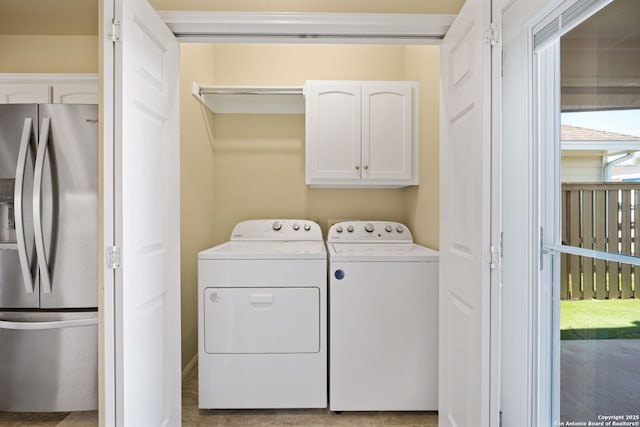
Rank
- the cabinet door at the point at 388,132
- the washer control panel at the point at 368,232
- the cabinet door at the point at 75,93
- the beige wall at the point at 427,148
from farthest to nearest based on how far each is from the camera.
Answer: the washer control panel at the point at 368,232, the cabinet door at the point at 388,132, the beige wall at the point at 427,148, the cabinet door at the point at 75,93

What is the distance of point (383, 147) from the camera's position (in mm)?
2684

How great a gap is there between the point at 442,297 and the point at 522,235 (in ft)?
1.68

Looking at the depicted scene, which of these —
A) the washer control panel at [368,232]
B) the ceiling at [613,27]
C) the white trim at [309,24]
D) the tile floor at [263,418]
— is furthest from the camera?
the washer control panel at [368,232]

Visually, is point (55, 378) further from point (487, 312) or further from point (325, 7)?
point (325, 7)

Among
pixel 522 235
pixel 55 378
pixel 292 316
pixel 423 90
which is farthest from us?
pixel 423 90

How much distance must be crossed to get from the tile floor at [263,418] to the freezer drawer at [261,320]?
0.40m

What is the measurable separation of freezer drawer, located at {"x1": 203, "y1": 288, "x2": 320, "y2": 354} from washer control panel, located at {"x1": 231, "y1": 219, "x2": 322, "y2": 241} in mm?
802

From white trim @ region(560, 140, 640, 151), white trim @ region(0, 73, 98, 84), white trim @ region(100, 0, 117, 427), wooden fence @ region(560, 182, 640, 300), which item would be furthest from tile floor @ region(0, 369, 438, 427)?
white trim @ region(0, 73, 98, 84)

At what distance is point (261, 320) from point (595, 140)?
1.75 meters

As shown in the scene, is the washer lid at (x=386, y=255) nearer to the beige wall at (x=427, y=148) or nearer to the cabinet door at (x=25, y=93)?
the beige wall at (x=427, y=148)

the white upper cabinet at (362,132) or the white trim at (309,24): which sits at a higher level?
the white trim at (309,24)

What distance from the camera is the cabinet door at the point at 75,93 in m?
2.15

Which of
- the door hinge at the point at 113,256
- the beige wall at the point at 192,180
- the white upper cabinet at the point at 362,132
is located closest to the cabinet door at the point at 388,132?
the white upper cabinet at the point at 362,132

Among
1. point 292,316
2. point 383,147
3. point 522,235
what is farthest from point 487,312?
point 383,147
